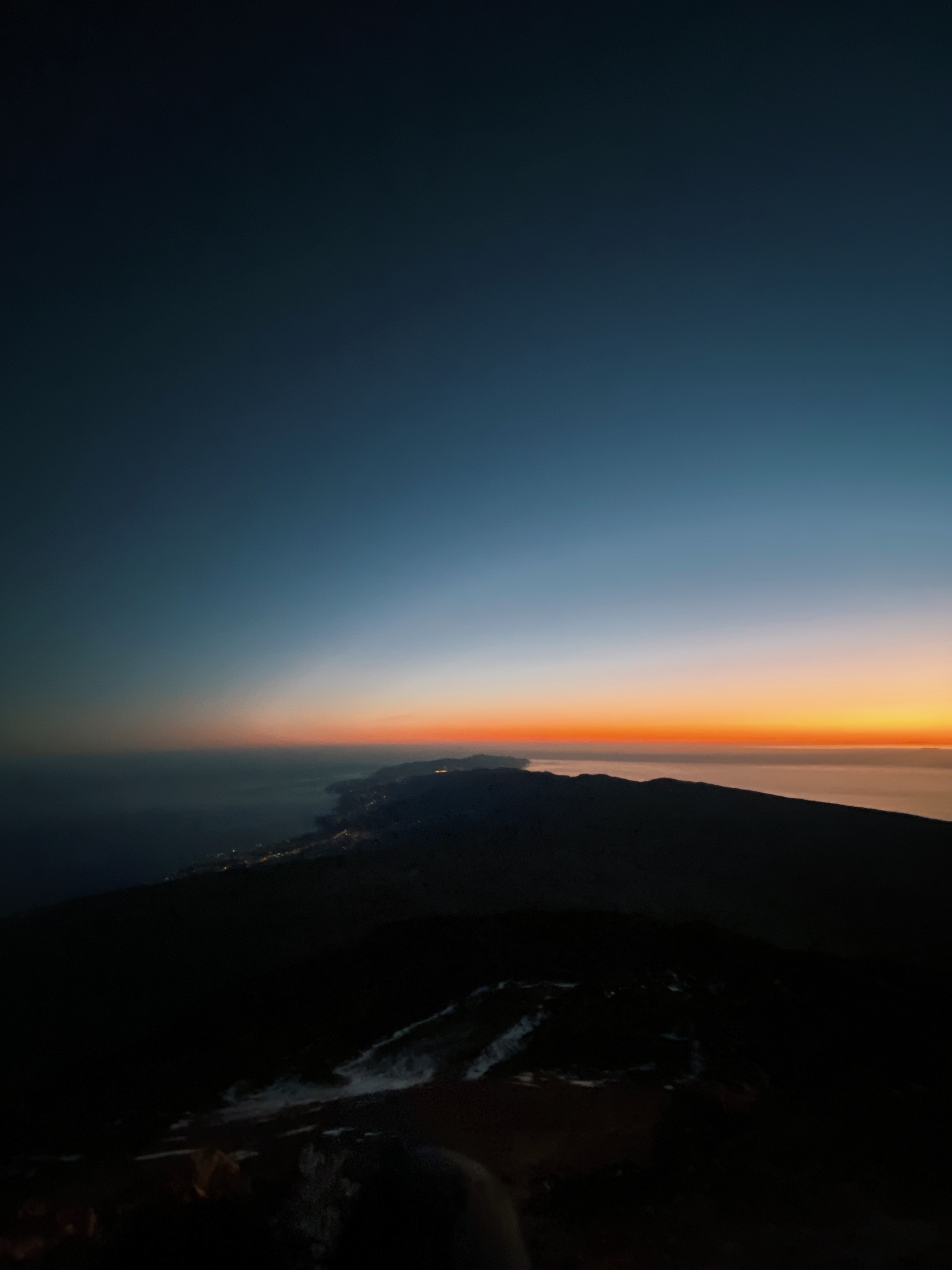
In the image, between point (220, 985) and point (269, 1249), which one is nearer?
point (269, 1249)

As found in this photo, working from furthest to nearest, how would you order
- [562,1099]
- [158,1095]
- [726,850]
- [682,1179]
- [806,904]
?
[726,850] → [806,904] → [158,1095] → [562,1099] → [682,1179]

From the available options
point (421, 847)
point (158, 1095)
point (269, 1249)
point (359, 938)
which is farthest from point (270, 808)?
point (269, 1249)

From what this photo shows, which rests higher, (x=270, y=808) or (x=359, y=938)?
(x=359, y=938)

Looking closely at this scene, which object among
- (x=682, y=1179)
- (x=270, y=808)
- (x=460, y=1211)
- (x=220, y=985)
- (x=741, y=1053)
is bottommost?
(x=270, y=808)

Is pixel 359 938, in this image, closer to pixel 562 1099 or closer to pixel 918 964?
pixel 562 1099

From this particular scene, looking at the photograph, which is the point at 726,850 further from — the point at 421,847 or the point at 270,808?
the point at 270,808

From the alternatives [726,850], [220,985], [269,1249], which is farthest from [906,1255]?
[726,850]

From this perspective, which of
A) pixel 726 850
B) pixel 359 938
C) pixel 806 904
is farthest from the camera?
pixel 726 850
